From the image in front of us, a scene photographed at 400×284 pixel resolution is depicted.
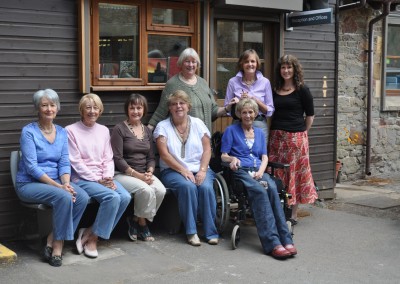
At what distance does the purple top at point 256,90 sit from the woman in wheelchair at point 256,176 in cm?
39

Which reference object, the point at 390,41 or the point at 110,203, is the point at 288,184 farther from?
the point at 390,41

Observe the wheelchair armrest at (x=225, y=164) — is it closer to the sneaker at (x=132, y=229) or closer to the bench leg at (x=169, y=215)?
the bench leg at (x=169, y=215)

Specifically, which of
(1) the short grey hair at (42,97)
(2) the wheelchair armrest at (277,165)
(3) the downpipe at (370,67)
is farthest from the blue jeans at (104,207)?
(3) the downpipe at (370,67)

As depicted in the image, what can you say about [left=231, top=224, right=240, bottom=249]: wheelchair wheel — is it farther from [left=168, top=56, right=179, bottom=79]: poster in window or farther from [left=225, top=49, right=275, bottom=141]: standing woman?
[left=168, top=56, right=179, bottom=79]: poster in window

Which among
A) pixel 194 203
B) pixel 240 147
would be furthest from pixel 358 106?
pixel 194 203

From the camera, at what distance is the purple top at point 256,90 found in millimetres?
6570

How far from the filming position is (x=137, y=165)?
598 centimetres

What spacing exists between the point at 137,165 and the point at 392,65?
657 cm

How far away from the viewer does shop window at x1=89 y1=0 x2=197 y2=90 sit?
6.22 meters

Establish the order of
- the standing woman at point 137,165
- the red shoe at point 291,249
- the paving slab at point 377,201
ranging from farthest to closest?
the paving slab at point 377,201 < the standing woman at point 137,165 < the red shoe at point 291,249

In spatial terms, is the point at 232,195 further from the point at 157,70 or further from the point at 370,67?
the point at 370,67

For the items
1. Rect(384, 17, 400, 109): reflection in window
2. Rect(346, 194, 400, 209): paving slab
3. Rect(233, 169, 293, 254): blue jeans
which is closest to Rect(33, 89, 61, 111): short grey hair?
Rect(233, 169, 293, 254): blue jeans

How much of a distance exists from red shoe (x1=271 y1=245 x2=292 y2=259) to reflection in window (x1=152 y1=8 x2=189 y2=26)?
275cm

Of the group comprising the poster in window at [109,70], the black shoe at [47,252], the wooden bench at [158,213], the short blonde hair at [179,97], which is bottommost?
the black shoe at [47,252]
